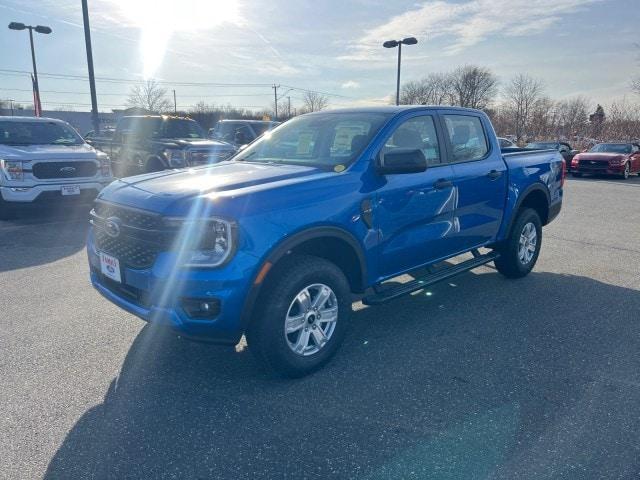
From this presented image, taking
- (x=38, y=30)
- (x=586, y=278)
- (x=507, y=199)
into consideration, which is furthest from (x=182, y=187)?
(x=38, y=30)

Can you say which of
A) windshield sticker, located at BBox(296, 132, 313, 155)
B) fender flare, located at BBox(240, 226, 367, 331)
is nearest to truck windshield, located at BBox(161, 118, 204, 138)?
windshield sticker, located at BBox(296, 132, 313, 155)

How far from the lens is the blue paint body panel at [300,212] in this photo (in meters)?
2.88

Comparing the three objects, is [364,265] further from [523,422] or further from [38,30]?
[38,30]

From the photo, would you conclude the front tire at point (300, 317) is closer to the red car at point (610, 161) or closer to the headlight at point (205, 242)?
the headlight at point (205, 242)

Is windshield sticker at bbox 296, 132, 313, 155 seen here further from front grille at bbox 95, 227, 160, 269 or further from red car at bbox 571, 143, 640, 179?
red car at bbox 571, 143, 640, 179

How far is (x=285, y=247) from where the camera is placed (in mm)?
3029

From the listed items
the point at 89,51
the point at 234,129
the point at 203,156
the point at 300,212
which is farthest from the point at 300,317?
the point at 89,51

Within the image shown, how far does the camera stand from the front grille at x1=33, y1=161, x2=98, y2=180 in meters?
8.12

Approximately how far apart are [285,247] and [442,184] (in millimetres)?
1771

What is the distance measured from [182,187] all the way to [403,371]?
2.00m

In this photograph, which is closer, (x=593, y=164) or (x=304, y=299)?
(x=304, y=299)

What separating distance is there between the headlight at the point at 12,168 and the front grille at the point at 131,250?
18.6 ft

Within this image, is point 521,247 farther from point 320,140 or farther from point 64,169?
point 64,169

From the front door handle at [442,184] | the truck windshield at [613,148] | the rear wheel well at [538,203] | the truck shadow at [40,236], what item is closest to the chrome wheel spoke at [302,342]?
the front door handle at [442,184]
